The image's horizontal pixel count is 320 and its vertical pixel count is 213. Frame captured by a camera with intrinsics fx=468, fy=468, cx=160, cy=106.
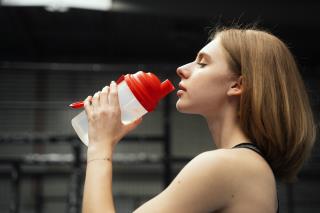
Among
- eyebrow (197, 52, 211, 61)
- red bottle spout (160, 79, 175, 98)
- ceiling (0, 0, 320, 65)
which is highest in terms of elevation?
ceiling (0, 0, 320, 65)

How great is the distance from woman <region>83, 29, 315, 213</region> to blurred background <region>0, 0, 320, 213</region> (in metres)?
0.45

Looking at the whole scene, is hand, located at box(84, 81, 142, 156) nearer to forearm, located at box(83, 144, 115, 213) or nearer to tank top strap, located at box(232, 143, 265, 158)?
forearm, located at box(83, 144, 115, 213)

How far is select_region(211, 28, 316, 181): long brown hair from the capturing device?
3.14 feet

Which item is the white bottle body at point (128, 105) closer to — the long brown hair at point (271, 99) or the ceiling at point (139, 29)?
the long brown hair at point (271, 99)

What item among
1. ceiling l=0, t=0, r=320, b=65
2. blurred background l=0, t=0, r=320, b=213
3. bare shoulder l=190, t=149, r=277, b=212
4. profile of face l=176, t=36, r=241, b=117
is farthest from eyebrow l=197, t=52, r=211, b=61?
ceiling l=0, t=0, r=320, b=65

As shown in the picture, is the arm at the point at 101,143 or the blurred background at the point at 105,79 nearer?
the arm at the point at 101,143

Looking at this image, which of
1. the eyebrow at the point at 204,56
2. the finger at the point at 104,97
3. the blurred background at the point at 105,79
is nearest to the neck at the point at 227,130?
the eyebrow at the point at 204,56

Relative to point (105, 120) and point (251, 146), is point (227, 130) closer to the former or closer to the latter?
point (251, 146)

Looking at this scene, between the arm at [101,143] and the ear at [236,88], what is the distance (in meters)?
0.23

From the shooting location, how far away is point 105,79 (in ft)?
13.3

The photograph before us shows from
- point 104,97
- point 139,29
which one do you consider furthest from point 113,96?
point 139,29

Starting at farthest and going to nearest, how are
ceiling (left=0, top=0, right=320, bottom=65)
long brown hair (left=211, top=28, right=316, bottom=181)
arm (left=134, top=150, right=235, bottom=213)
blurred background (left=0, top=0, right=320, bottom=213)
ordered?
ceiling (left=0, top=0, right=320, bottom=65) → blurred background (left=0, top=0, right=320, bottom=213) → long brown hair (left=211, top=28, right=316, bottom=181) → arm (left=134, top=150, right=235, bottom=213)

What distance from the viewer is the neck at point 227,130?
1.00 m

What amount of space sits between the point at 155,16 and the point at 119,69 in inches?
113
